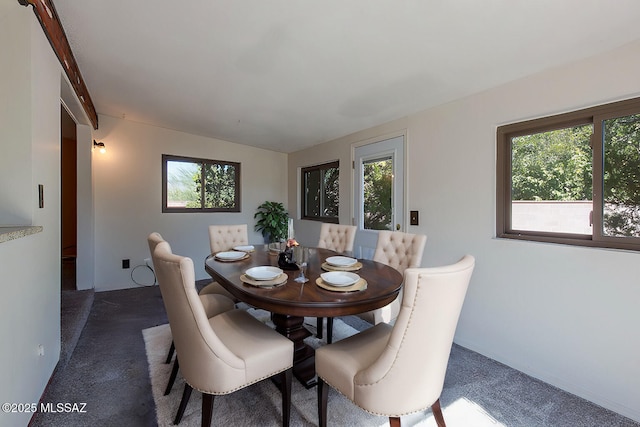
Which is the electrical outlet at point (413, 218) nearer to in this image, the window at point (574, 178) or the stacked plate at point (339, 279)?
the window at point (574, 178)

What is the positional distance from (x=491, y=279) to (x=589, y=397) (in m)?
0.91

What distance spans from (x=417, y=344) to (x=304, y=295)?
23.3 inches

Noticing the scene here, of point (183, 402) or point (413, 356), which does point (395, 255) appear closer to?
point (413, 356)

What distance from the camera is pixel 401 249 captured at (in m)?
2.47

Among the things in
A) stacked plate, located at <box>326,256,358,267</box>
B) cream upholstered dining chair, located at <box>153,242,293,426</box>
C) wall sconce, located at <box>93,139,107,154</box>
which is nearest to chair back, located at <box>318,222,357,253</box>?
stacked plate, located at <box>326,256,358,267</box>

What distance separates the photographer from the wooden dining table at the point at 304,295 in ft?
4.52

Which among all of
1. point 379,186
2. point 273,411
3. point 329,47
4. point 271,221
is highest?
point 329,47

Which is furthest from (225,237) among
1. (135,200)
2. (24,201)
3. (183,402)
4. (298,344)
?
(135,200)

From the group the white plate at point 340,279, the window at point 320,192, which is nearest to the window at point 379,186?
the window at point 320,192

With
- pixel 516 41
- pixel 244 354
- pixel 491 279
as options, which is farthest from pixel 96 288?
pixel 516 41

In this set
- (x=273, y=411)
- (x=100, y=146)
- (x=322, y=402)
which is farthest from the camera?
(x=100, y=146)

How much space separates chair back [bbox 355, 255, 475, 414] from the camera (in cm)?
110

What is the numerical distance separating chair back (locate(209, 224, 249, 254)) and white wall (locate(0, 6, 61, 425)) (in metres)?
1.36

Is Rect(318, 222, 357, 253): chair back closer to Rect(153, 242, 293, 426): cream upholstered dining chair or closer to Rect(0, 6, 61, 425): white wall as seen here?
Rect(153, 242, 293, 426): cream upholstered dining chair
